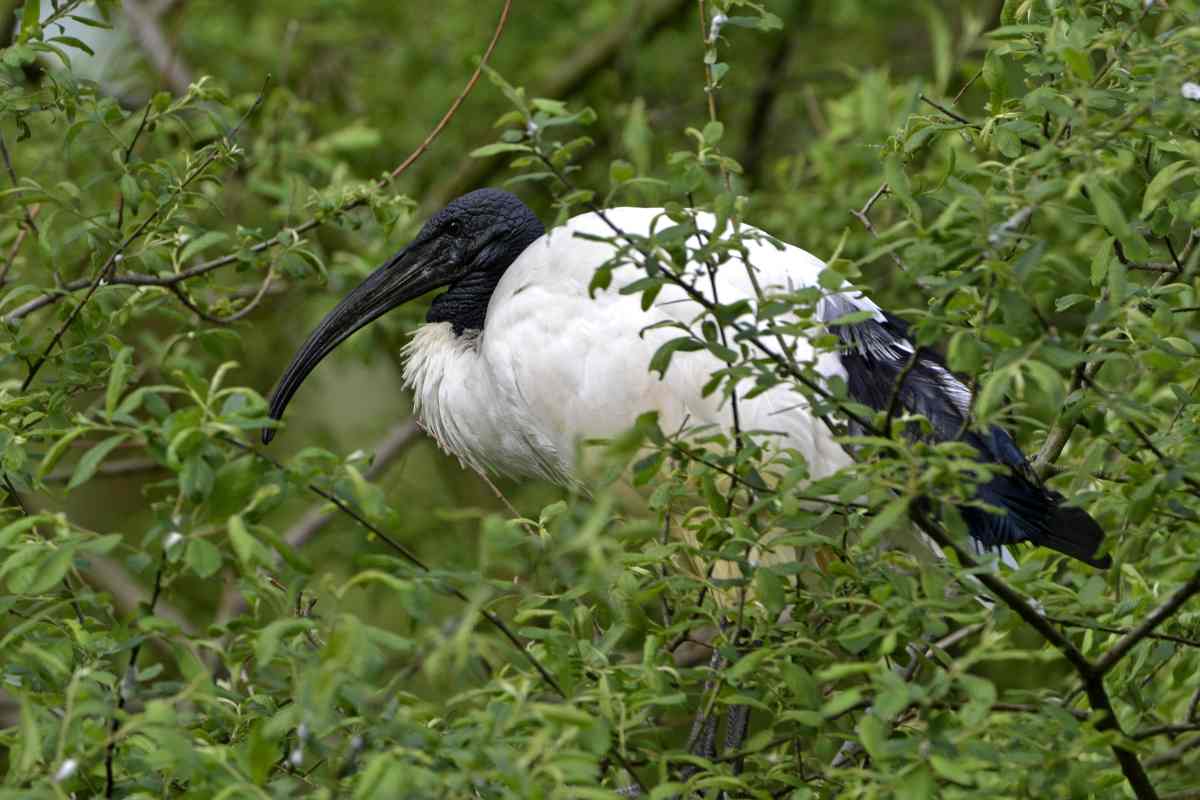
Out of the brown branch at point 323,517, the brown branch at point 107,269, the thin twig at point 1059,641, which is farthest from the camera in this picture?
the brown branch at point 323,517

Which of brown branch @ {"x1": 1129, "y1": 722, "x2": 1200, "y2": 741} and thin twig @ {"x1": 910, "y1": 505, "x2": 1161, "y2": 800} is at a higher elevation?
thin twig @ {"x1": 910, "y1": 505, "x2": 1161, "y2": 800}

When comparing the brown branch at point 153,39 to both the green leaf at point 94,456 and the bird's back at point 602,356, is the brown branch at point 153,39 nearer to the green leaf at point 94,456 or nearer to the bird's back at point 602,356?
the bird's back at point 602,356

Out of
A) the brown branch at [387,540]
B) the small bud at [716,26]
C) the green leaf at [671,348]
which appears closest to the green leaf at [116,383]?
the brown branch at [387,540]

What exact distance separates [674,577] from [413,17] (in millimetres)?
5305

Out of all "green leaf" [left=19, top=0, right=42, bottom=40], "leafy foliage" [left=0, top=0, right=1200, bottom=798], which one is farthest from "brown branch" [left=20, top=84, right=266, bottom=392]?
"green leaf" [left=19, top=0, right=42, bottom=40]

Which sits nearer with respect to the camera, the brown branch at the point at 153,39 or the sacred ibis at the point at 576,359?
the sacred ibis at the point at 576,359

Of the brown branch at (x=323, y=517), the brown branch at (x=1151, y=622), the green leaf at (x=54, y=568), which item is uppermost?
the green leaf at (x=54, y=568)

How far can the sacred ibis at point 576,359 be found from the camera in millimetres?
3350

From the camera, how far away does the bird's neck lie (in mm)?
4273

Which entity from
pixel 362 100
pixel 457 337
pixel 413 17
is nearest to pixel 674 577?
pixel 457 337

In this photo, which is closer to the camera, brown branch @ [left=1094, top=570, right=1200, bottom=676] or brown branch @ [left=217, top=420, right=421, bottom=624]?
brown branch @ [left=1094, top=570, right=1200, bottom=676]

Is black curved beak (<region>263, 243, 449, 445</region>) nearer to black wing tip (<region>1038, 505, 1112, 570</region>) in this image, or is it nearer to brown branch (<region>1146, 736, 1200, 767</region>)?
black wing tip (<region>1038, 505, 1112, 570</region>)

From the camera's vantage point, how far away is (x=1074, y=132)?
2.27 meters

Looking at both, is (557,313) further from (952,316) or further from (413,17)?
(413,17)
